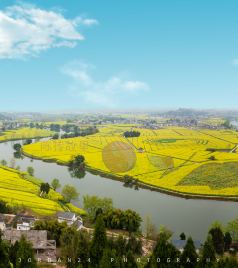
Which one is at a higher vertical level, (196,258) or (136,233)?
(196,258)

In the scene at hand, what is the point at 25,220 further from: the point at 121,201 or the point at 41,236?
the point at 121,201

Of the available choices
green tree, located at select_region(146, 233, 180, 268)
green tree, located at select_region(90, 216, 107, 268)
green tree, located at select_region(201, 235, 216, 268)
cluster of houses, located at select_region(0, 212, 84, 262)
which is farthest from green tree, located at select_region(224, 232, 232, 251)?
cluster of houses, located at select_region(0, 212, 84, 262)

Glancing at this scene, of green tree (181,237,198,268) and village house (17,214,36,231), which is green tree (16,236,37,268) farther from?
village house (17,214,36,231)

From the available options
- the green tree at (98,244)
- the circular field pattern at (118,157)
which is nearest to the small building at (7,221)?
the green tree at (98,244)

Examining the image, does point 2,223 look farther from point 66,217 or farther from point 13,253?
point 13,253

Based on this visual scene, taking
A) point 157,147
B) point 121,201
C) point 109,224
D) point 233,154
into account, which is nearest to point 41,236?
point 109,224

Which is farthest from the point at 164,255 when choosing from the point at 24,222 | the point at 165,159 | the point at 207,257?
the point at 165,159
